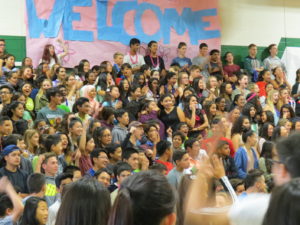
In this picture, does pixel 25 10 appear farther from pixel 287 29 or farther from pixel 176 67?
pixel 287 29

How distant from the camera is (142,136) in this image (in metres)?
7.89

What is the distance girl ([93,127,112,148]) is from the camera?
23.9ft

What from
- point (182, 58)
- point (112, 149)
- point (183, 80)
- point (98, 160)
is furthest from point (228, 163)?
point (182, 58)

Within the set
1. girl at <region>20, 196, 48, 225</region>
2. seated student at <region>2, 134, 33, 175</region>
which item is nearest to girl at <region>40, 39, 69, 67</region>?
seated student at <region>2, 134, 33, 175</region>

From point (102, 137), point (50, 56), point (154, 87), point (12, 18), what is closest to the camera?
point (102, 137)

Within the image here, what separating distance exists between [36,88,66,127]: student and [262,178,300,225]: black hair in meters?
6.50

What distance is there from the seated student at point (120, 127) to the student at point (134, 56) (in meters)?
2.90

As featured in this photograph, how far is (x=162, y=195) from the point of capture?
1.92 m

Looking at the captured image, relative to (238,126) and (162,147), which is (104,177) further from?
(238,126)

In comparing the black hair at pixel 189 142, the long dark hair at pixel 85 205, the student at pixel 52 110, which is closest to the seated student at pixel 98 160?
the black hair at pixel 189 142

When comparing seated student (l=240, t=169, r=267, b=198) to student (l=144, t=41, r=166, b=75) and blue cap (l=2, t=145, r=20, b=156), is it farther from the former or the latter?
student (l=144, t=41, r=166, b=75)

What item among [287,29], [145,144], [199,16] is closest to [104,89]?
[145,144]

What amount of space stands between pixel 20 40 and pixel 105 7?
5.64 feet

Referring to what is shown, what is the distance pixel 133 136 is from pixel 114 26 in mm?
4455
